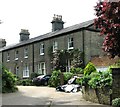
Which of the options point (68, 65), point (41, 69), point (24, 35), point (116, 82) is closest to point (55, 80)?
point (68, 65)

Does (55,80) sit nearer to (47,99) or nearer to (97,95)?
(47,99)

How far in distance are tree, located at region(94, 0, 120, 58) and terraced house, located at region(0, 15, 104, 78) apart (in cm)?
1764

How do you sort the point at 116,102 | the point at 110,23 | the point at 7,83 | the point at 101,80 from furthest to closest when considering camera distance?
the point at 7,83 → the point at 101,80 → the point at 110,23 → the point at 116,102

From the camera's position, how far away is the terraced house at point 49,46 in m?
31.6

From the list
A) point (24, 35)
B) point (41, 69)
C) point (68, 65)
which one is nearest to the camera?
point (68, 65)

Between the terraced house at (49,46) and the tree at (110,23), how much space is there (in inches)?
695

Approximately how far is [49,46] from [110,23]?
80.6ft

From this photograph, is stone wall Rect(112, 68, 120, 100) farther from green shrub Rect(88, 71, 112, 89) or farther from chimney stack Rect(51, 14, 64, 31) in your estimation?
chimney stack Rect(51, 14, 64, 31)

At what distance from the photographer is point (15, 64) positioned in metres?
46.1

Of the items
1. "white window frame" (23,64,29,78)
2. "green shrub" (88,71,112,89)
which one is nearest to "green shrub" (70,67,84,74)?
"green shrub" (88,71,112,89)

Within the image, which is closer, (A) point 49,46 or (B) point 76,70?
(B) point 76,70

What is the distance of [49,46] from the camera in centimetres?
3716

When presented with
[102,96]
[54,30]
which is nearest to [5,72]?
[102,96]

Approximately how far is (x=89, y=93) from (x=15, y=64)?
104ft
